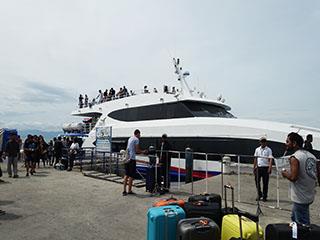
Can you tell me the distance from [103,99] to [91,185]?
1013 cm

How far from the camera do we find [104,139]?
43.3ft

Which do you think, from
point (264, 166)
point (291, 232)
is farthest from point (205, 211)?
point (264, 166)

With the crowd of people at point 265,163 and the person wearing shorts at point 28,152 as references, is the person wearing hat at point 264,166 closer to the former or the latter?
the crowd of people at point 265,163

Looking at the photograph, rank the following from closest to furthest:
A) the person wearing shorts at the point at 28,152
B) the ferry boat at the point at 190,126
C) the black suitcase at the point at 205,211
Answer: the black suitcase at the point at 205,211
the ferry boat at the point at 190,126
the person wearing shorts at the point at 28,152

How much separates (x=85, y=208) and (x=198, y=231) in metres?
3.77

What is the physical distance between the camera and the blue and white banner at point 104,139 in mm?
12977

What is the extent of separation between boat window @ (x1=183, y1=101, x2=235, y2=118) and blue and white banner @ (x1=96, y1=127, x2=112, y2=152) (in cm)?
349

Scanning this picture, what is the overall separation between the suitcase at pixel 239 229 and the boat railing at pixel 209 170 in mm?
2901

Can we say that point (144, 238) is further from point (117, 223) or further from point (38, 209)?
point (38, 209)

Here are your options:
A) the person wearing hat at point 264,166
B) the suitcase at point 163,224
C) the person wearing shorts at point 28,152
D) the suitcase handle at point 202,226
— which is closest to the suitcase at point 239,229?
the suitcase handle at point 202,226

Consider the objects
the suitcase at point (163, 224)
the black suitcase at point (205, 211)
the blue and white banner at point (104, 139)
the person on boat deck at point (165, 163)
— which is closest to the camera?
the suitcase at point (163, 224)

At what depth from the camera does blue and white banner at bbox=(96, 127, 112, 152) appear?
13.0 m

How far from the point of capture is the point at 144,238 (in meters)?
4.81

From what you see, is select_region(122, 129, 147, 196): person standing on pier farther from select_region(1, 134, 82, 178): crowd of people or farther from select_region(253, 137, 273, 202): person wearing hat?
select_region(1, 134, 82, 178): crowd of people
